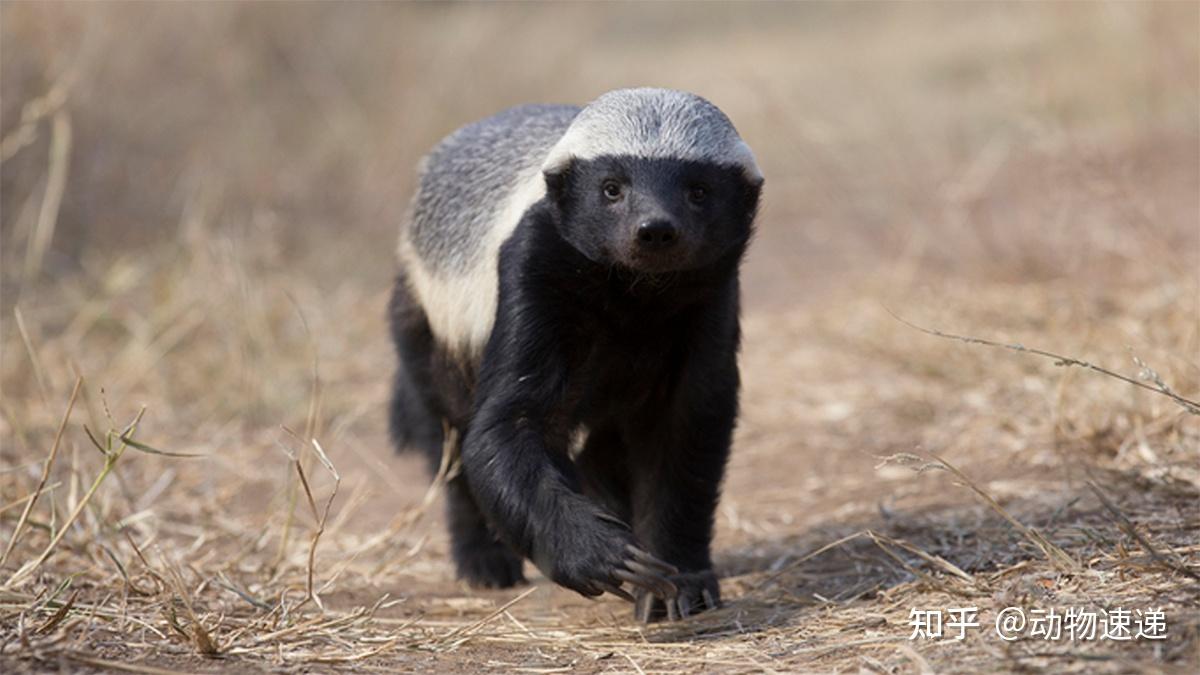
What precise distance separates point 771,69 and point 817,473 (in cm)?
1356

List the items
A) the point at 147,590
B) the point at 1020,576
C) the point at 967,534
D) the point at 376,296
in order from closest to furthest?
1. the point at 1020,576
2. the point at 147,590
3. the point at 967,534
4. the point at 376,296

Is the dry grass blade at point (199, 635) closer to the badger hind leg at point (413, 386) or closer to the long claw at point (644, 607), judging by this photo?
the long claw at point (644, 607)

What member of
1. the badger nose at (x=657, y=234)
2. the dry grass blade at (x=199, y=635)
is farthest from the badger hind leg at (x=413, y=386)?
the dry grass blade at (x=199, y=635)

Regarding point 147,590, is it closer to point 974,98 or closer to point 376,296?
point 376,296

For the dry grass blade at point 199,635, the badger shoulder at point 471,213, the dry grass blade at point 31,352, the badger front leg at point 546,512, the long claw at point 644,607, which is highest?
the badger shoulder at point 471,213

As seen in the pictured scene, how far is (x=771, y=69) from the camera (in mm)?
19047

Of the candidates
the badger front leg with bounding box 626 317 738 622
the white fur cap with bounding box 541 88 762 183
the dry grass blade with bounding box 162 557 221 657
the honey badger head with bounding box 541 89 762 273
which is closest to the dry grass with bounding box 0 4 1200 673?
the dry grass blade with bounding box 162 557 221 657

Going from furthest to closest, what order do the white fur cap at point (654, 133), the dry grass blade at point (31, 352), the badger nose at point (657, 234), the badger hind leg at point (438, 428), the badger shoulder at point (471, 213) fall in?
the badger hind leg at point (438, 428)
the badger shoulder at point (471, 213)
the dry grass blade at point (31, 352)
the white fur cap at point (654, 133)
the badger nose at point (657, 234)

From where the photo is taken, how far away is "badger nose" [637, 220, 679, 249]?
3.80m

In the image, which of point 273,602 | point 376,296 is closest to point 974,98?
point 376,296

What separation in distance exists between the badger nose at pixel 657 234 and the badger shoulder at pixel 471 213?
57cm

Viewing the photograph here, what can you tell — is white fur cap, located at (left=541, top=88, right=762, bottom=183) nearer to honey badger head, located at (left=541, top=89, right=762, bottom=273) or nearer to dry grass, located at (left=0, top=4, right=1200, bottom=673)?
honey badger head, located at (left=541, top=89, right=762, bottom=273)

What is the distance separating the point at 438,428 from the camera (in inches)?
213

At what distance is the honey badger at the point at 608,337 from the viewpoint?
396 centimetres
